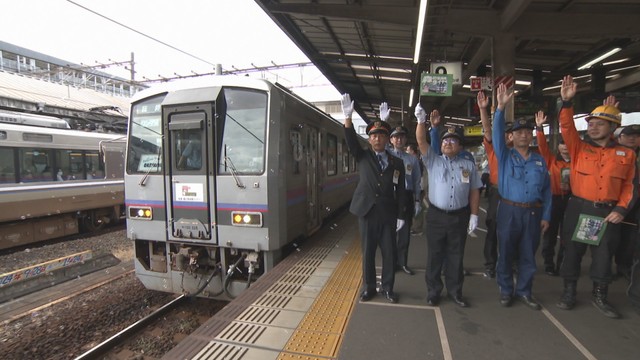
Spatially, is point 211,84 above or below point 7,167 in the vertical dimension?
above

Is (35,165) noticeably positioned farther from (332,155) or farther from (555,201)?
(555,201)

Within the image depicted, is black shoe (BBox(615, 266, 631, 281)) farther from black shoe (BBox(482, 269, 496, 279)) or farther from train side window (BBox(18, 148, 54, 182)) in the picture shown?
train side window (BBox(18, 148, 54, 182))

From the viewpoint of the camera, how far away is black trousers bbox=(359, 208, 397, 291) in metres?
3.66

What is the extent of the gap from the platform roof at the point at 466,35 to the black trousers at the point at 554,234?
10.3 ft

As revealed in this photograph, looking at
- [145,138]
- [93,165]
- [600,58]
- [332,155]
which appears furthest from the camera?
[93,165]

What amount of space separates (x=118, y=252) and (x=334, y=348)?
24.6 ft

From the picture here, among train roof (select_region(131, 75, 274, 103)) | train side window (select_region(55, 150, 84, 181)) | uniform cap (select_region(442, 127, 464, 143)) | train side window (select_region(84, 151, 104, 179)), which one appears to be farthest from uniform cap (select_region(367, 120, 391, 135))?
train side window (select_region(84, 151, 104, 179))

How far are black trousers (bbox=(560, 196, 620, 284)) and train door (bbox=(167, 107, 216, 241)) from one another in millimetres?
3898

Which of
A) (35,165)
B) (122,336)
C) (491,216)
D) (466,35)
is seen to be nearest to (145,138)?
(122,336)

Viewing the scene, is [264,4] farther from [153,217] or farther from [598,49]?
[598,49]

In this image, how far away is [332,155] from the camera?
8.25m

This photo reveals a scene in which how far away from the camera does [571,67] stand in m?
10.0

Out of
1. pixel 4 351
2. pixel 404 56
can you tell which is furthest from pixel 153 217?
pixel 404 56

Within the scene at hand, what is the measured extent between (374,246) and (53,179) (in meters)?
9.19
